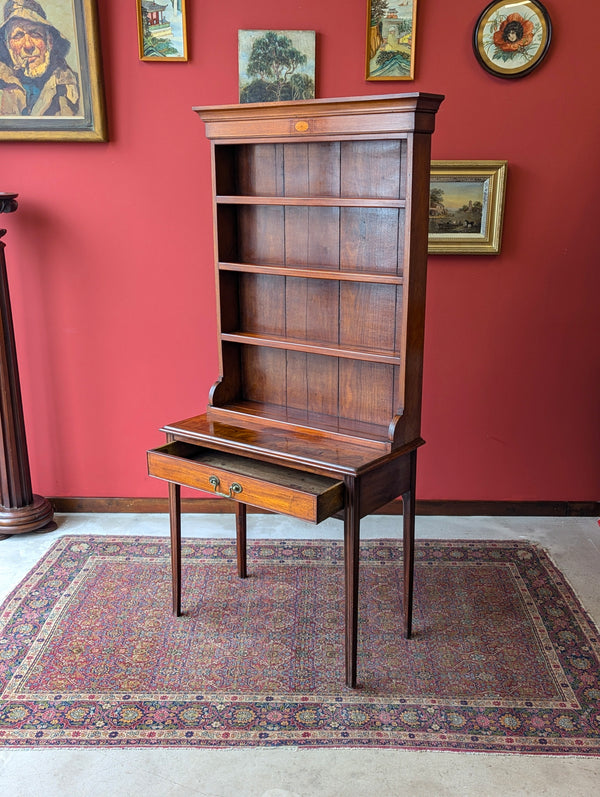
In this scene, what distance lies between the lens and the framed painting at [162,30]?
10.7ft

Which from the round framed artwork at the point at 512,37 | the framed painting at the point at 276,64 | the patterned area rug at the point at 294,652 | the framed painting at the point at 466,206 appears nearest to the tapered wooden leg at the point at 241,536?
the patterned area rug at the point at 294,652

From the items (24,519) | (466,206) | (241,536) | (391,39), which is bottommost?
(24,519)

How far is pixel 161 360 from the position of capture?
12.1 feet

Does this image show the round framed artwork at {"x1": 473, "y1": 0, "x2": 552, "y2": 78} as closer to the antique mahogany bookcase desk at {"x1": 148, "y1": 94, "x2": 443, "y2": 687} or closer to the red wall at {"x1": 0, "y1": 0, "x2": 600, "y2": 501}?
the red wall at {"x1": 0, "y1": 0, "x2": 600, "y2": 501}

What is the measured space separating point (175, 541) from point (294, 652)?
58 centimetres

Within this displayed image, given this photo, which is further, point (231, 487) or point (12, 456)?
point (12, 456)

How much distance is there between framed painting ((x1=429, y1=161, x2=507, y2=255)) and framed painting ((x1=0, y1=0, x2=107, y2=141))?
1489mm

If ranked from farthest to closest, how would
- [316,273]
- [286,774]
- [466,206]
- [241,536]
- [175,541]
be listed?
[466,206] < [241,536] < [175,541] < [316,273] < [286,774]

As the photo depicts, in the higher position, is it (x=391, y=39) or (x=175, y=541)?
(x=391, y=39)

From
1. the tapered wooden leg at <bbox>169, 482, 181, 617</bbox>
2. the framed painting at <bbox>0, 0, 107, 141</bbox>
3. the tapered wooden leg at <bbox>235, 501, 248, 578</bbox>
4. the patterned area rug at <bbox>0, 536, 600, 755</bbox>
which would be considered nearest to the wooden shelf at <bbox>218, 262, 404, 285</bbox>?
the tapered wooden leg at <bbox>169, 482, 181, 617</bbox>

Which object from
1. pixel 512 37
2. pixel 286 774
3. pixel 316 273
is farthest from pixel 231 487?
pixel 512 37

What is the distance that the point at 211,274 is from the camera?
3562 mm

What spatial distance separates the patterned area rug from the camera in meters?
2.33

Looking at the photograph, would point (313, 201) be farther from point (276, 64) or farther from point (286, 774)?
point (286, 774)
